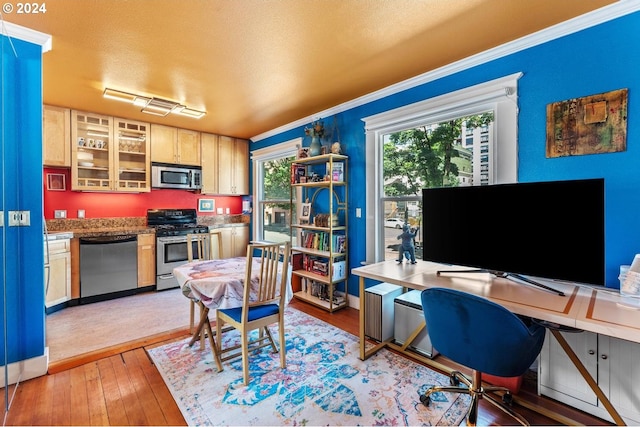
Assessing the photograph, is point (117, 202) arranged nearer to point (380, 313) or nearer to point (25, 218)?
point (25, 218)

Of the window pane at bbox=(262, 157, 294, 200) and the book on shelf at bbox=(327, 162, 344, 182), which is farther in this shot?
the window pane at bbox=(262, 157, 294, 200)

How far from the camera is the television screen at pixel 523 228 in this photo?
5.41ft

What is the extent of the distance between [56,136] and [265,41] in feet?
11.4

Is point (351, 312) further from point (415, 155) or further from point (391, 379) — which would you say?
point (415, 155)

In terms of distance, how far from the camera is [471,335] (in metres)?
1.50

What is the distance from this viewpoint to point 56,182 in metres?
3.99

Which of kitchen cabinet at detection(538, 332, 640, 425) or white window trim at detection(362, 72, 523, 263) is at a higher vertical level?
white window trim at detection(362, 72, 523, 263)

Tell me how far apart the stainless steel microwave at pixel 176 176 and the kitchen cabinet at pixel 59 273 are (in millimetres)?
1434

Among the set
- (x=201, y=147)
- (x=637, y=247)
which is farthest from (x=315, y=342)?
(x=201, y=147)

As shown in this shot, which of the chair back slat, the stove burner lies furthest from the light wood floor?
the stove burner

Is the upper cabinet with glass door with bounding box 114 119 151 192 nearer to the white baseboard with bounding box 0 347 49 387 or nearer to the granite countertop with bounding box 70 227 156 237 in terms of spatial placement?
the granite countertop with bounding box 70 227 156 237

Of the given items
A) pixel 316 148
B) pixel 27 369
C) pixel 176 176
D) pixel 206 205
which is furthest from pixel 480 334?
pixel 206 205

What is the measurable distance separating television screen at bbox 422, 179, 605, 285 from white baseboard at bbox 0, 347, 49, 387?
3.14 metres

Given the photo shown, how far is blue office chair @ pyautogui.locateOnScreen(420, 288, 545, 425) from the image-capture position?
1.40 metres
